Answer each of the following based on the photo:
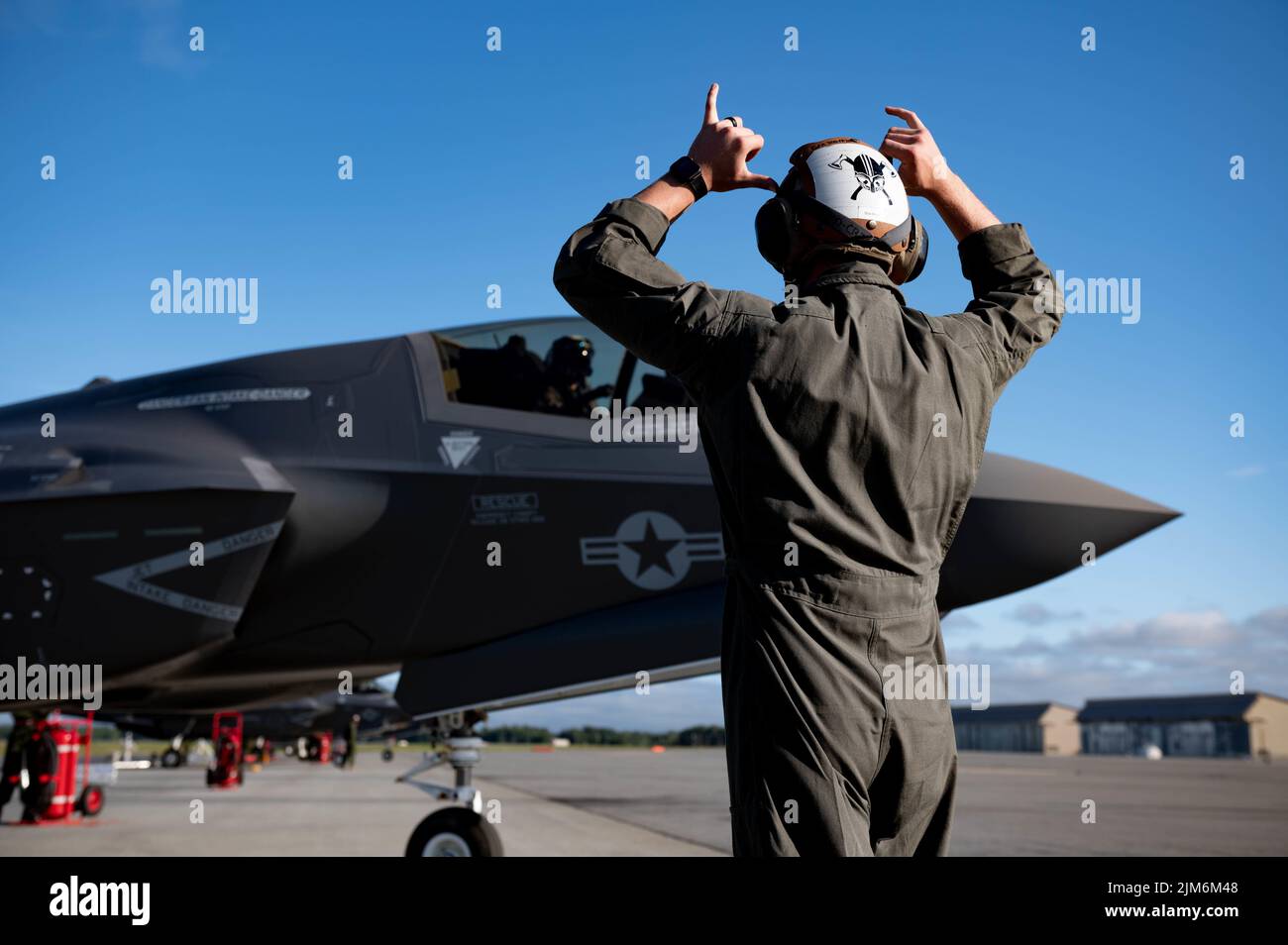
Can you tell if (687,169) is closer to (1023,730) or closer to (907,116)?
(907,116)

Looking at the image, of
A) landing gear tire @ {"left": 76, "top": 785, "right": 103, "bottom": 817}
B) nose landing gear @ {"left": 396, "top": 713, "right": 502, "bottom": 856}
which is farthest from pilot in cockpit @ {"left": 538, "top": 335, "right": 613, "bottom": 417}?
landing gear tire @ {"left": 76, "top": 785, "right": 103, "bottom": 817}

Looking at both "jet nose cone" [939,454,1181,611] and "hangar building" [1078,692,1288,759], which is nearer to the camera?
"jet nose cone" [939,454,1181,611]

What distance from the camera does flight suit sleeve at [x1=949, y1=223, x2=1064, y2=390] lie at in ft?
6.41

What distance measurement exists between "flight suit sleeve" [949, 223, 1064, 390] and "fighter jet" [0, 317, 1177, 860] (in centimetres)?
324

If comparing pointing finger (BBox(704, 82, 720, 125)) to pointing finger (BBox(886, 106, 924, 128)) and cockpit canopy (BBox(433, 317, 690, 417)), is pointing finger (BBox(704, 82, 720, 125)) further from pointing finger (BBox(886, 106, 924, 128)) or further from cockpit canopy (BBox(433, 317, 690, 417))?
cockpit canopy (BBox(433, 317, 690, 417))

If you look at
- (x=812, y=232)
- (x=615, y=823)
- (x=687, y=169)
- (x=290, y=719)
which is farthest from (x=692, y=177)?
(x=290, y=719)

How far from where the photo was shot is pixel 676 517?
5.49 meters

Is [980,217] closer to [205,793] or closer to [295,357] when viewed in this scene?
[295,357]

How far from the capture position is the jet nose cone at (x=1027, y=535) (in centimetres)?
489

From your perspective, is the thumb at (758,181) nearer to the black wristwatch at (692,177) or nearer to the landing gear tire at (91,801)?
the black wristwatch at (692,177)

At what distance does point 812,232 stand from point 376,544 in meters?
4.32

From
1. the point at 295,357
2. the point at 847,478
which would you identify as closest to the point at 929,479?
the point at 847,478
